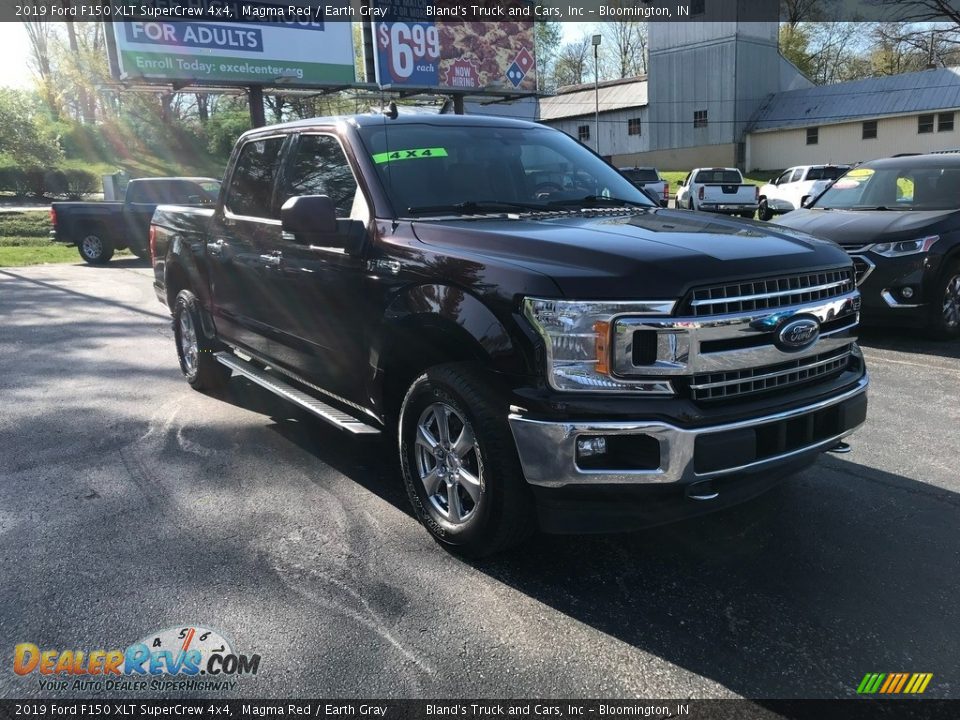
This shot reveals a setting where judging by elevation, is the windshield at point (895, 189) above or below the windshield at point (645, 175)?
below

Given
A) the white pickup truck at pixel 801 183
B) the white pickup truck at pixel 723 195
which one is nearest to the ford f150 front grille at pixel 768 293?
the white pickup truck at pixel 723 195

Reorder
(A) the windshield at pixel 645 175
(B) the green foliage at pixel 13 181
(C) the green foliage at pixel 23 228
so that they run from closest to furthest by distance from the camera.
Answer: (C) the green foliage at pixel 23 228, (A) the windshield at pixel 645 175, (B) the green foliage at pixel 13 181

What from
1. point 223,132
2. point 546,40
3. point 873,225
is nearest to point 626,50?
point 546,40

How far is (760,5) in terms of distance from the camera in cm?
4556

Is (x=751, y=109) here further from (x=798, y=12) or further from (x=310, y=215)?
(x=310, y=215)

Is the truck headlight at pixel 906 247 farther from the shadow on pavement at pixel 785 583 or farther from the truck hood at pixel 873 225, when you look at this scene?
the shadow on pavement at pixel 785 583

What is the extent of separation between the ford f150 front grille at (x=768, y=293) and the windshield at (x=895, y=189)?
5518 millimetres

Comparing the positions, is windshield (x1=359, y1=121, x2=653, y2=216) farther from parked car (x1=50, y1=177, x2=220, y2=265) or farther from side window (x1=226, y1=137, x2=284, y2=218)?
parked car (x1=50, y1=177, x2=220, y2=265)

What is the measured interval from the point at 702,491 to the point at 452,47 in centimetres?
2998

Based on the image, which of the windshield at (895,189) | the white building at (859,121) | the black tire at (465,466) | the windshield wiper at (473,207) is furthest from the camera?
the white building at (859,121)

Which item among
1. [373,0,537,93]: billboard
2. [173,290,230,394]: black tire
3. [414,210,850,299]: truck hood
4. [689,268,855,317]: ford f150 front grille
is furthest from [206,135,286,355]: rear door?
[373,0,537,93]: billboard

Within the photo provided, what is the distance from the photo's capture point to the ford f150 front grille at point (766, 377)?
3018mm

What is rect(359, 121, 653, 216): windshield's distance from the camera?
13.4 feet

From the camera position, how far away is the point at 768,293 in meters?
3.13
